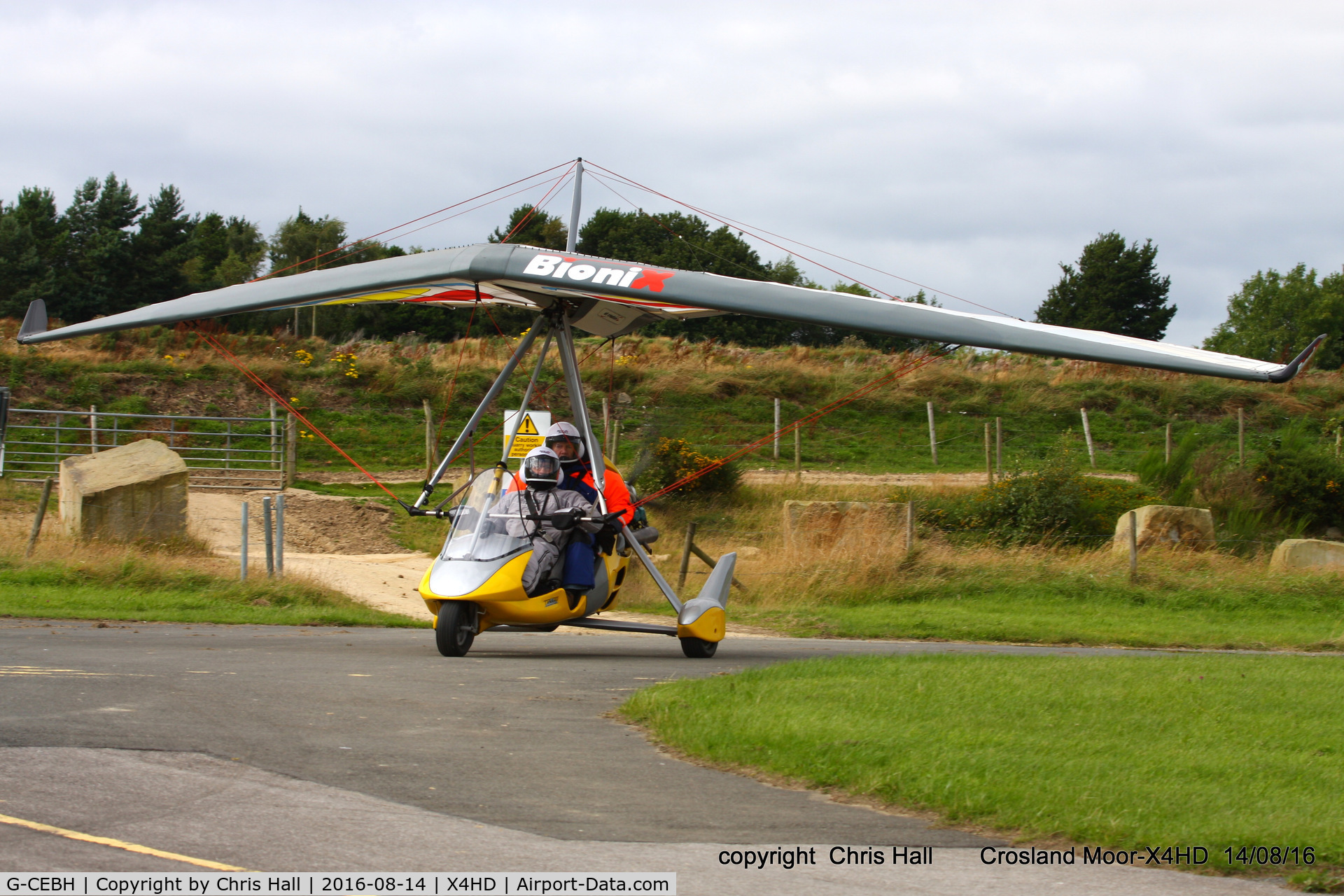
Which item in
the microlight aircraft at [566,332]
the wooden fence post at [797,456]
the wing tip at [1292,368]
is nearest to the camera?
the wing tip at [1292,368]

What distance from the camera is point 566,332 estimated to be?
15203 millimetres

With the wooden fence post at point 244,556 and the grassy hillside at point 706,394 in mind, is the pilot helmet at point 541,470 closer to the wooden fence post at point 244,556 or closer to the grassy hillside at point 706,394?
the wooden fence post at point 244,556

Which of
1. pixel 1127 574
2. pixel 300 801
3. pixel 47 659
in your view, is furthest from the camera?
pixel 1127 574

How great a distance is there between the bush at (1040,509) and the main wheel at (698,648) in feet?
43.6

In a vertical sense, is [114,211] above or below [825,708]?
above

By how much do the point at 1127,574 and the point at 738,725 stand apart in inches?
603

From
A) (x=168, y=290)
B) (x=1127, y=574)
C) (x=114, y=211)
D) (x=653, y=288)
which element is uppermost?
(x=114, y=211)

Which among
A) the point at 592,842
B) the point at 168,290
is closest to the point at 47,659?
the point at 592,842

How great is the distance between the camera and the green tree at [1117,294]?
8062 centimetres

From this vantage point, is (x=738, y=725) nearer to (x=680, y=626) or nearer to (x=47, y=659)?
(x=680, y=626)

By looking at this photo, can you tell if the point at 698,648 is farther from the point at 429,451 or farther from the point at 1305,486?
the point at 1305,486

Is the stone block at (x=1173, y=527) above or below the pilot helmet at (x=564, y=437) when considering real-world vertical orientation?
below

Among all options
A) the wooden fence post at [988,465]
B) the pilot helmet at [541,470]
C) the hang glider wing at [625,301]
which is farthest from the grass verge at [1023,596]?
the hang glider wing at [625,301]

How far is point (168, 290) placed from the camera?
74062mm
